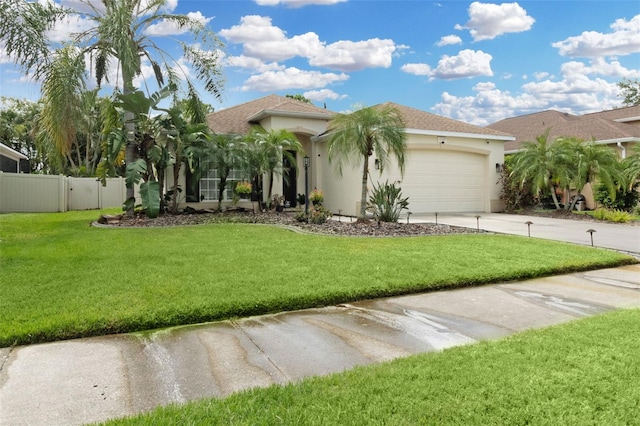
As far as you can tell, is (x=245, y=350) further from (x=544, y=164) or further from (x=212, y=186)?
(x=544, y=164)

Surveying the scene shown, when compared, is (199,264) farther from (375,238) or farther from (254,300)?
(375,238)

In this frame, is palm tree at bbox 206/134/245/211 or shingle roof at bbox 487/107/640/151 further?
shingle roof at bbox 487/107/640/151

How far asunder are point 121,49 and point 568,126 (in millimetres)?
22883

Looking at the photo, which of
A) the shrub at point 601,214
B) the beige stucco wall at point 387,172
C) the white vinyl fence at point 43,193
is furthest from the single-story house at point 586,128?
the white vinyl fence at point 43,193

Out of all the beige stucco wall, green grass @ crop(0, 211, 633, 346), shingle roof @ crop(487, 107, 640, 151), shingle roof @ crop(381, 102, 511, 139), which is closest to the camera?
green grass @ crop(0, 211, 633, 346)

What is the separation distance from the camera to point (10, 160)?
24719 mm

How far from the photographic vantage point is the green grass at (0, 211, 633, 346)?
441cm

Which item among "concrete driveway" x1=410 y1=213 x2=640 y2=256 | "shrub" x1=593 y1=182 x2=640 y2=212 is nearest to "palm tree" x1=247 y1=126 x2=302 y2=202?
"concrete driveway" x1=410 y1=213 x2=640 y2=256

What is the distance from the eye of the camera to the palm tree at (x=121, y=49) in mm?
9656

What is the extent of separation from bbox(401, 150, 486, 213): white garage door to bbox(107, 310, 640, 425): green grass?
47.1ft

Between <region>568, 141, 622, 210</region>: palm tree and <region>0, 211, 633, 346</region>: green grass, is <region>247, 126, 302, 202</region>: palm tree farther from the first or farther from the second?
<region>568, 141, 622, 210</region>: palm tree

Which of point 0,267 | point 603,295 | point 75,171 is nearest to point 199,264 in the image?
point 0,267

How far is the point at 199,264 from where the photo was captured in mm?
6805

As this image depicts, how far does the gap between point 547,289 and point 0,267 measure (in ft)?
27.1
